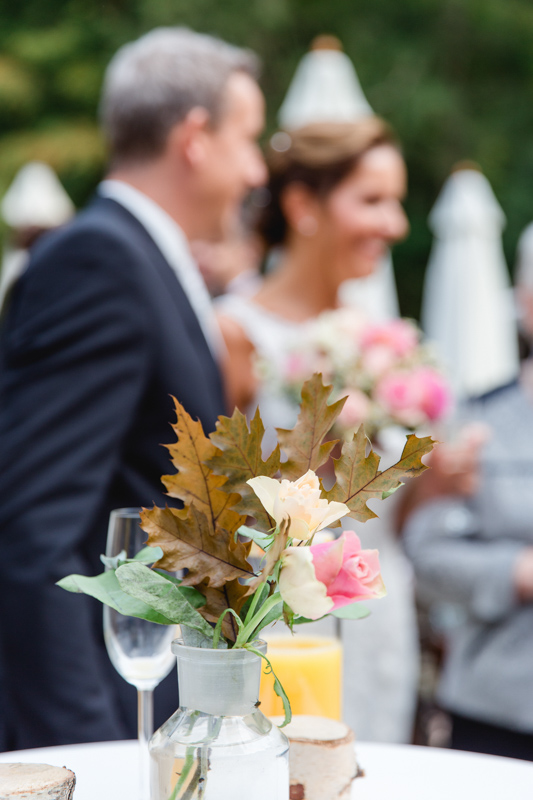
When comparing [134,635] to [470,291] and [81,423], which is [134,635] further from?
[470,291]

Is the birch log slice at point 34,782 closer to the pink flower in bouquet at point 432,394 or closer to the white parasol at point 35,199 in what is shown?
the pink flower in bouquet at point 432,394

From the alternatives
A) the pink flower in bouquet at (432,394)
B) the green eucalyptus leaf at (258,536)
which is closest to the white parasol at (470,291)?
the pink flower in bouquet at (432,394)

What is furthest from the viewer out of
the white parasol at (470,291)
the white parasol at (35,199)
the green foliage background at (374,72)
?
the green foliage background at (374,72)

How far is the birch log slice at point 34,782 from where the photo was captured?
789 mm

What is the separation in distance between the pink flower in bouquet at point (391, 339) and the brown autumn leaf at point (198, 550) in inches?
68.9

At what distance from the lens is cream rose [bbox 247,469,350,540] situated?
0.73 m

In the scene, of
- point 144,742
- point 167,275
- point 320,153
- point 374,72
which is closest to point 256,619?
point 144,742

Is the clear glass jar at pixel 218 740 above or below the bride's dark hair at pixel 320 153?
below

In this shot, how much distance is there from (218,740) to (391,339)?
1.87m

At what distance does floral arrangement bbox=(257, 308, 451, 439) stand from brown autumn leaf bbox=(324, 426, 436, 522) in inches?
59.8

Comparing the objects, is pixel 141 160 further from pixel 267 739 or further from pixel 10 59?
pixel 10 59

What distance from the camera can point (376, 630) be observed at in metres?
2.85

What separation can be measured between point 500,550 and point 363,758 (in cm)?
136

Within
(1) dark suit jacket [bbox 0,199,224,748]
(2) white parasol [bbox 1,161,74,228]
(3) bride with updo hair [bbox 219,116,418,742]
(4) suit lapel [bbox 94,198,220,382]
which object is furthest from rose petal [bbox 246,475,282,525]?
(2) white parasol [bbox 1,161,74,228]
